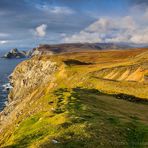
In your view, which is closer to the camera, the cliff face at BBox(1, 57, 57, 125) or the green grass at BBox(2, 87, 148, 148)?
the green grass at BBox(2, 87, 148, 148)

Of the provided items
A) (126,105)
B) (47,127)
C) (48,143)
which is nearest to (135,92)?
(126,105)

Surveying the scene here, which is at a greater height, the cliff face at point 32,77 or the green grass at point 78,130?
the green grass at point 78,130

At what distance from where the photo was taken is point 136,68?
101 m

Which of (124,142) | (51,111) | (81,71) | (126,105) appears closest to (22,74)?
(81,71)

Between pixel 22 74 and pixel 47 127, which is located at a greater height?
pixel 47 127

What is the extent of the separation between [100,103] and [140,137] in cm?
1895

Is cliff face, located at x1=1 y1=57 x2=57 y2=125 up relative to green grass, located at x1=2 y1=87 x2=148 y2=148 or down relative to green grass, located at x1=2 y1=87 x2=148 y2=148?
down

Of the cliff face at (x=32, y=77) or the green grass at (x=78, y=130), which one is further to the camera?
the cliff face at (x=32, y=77)

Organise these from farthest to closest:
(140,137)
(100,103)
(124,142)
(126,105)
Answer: (126,105) → (100,103) → (140,137) → (124,142)

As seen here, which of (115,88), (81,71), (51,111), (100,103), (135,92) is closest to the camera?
(51,111)

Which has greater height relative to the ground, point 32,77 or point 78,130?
point 78,130

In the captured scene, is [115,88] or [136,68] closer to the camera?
[115,88]

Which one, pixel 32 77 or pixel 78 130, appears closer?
pixel 78 130

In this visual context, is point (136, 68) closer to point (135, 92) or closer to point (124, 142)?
point (135, 92)
